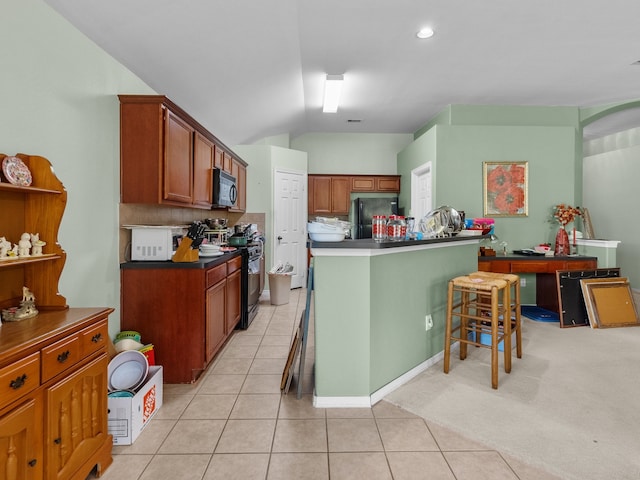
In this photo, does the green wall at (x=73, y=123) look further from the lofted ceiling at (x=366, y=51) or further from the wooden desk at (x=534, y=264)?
the wooden desk at (x=534, y=264)

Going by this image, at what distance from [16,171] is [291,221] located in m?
4.76

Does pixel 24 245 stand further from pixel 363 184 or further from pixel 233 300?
pixel 363 184

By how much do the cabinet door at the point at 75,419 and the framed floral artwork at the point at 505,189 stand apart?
494 centimetres

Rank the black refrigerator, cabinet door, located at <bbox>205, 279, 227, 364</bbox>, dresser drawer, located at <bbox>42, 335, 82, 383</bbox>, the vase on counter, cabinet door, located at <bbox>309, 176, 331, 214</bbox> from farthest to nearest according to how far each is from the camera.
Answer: cabinet door, located at <bbox>309, 176, 331, 214</bbox> → the black refrigerator → the vase on counter → cabinet door, located at <bbox>205, 279, 227, 364</bbox> → dresser drawer, located at <bbox>42, 335, 82, 383</bbox>

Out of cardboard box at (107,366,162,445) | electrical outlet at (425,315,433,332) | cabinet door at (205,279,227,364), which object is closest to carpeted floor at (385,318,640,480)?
electrical outlet at (425,315,433,332)

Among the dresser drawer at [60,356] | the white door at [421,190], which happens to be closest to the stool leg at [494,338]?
the dresser drawer at [60,356]

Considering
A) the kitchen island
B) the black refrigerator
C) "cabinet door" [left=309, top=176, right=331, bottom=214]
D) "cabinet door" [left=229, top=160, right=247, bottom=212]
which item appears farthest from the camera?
"cabinet door" [left=309, top=176, right=331, bottom=214]

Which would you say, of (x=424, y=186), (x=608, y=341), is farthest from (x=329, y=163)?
(x=608, y=341)

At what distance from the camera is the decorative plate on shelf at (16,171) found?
158 cm

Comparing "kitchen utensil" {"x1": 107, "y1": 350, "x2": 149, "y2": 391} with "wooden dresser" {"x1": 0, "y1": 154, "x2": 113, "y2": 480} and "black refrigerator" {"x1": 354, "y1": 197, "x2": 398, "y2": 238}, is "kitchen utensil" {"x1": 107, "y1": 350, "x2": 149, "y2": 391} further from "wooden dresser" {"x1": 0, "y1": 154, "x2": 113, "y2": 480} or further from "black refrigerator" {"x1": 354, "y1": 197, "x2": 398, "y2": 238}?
"black refrigerator" {"x1": 354, "y1": 197, "x2": 398, "y2": 238}

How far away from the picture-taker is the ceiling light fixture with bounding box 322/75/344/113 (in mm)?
4207

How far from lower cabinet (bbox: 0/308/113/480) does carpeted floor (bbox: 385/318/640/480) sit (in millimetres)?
1726

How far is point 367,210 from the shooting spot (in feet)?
21.3

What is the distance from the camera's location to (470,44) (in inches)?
137
